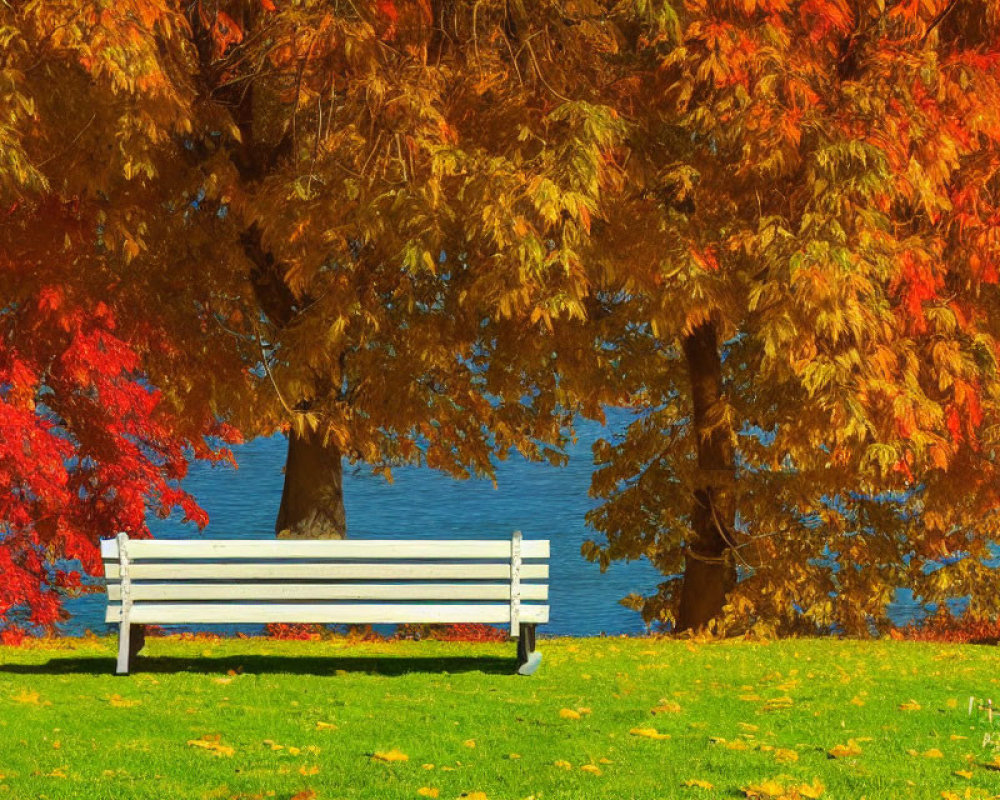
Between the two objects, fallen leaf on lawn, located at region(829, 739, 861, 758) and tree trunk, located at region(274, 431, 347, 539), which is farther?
tree trunk, located at region(274, 431, 347, 539)

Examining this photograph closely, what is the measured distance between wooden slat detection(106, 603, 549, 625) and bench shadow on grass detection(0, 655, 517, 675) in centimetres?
55

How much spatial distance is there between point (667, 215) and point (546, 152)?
1727 millimetres

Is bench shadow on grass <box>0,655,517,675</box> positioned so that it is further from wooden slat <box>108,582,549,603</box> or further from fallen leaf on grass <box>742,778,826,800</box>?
fallen leaf on grass <box>742,778,826,800</box>

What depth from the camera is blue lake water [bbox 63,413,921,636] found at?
27.9 metres

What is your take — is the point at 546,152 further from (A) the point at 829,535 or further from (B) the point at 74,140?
(A) the point at 829,535

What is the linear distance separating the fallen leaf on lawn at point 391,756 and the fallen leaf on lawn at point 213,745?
67 cm

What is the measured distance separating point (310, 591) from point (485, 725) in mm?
1995

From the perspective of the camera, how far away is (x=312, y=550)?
27.5 feet

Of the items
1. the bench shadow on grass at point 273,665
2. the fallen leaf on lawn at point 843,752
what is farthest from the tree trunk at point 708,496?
the fallen leaf on lawn at point 843,752

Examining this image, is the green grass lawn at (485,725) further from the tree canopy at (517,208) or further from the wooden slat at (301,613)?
the tree canopy at (517,208)

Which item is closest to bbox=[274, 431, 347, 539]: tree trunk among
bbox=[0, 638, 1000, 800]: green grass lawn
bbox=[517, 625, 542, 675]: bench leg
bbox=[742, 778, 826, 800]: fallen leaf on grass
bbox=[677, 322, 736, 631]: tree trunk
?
bbox=[677, 322, 736, 631]: tree trunk

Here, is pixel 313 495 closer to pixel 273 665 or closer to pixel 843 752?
pixel 273 665

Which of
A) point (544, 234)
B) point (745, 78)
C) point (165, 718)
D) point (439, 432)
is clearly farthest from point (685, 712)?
point (439, 432)

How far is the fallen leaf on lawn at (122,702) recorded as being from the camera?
739 centimetres
